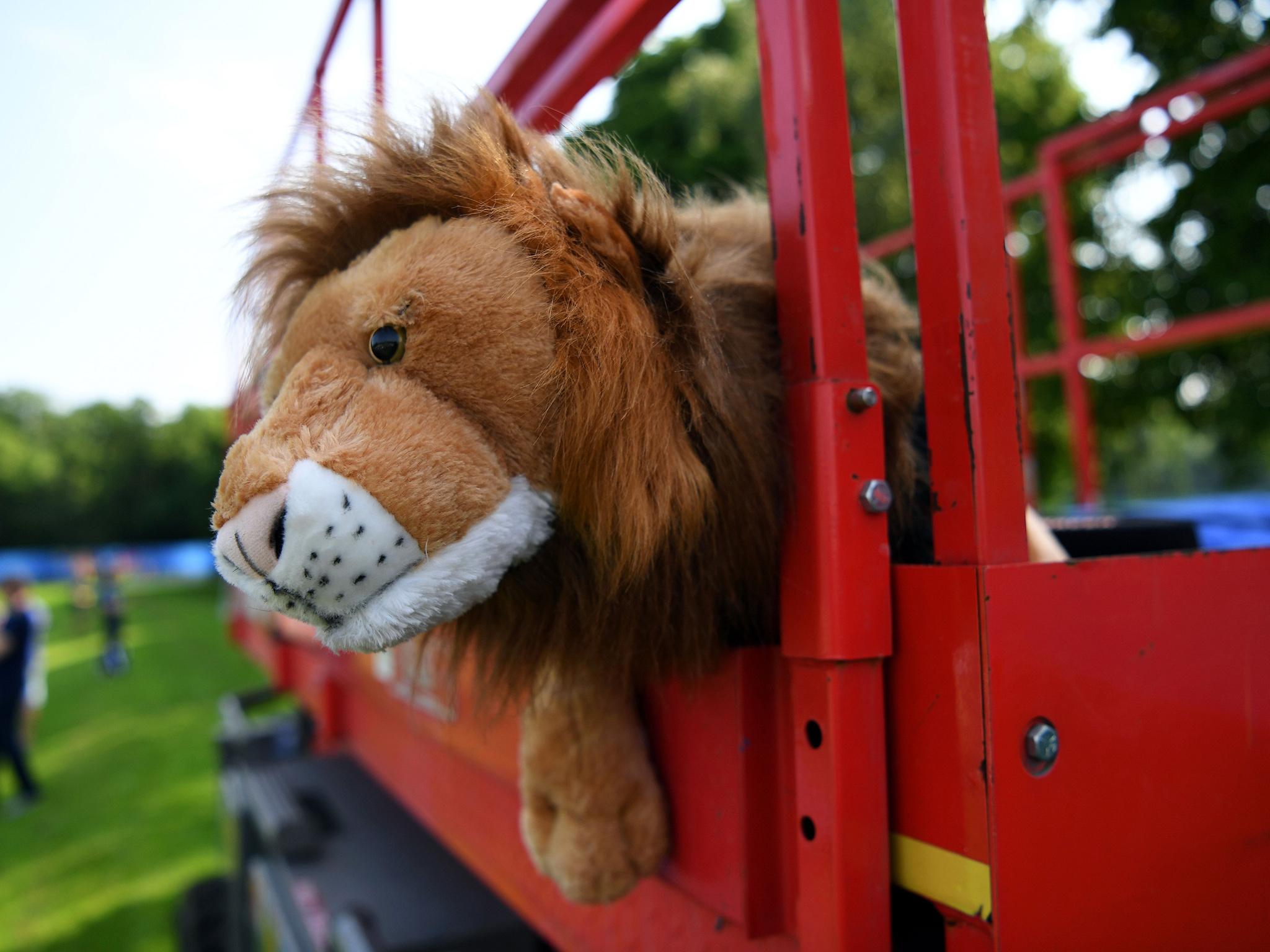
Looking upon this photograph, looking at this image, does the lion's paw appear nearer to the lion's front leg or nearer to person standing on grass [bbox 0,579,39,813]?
the lion's front leg

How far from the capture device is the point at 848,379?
916 mm

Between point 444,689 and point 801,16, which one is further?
point 444,689

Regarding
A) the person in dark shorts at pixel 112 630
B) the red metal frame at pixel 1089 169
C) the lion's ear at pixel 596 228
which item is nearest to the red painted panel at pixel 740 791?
the lion's ear at pixel 596 228

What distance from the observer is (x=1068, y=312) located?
12.6 ft

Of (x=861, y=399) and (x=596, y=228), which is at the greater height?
(x=596, y=228)

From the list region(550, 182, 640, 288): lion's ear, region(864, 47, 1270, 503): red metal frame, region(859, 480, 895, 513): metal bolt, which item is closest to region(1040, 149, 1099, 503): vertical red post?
region(864, 47, 1270, 503): red metal frame

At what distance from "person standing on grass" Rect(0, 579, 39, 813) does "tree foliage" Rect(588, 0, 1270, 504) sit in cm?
649

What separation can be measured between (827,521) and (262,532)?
0.55m

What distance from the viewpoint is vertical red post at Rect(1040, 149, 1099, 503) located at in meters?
3.66

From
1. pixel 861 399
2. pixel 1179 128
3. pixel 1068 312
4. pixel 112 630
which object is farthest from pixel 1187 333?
pixel 112 630

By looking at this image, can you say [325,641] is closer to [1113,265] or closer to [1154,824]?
[1154,824]

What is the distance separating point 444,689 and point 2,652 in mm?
6519

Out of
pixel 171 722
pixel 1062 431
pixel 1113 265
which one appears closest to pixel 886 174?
pixel 1113 265

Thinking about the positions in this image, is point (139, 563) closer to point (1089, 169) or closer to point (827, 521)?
point (1089, 169)
